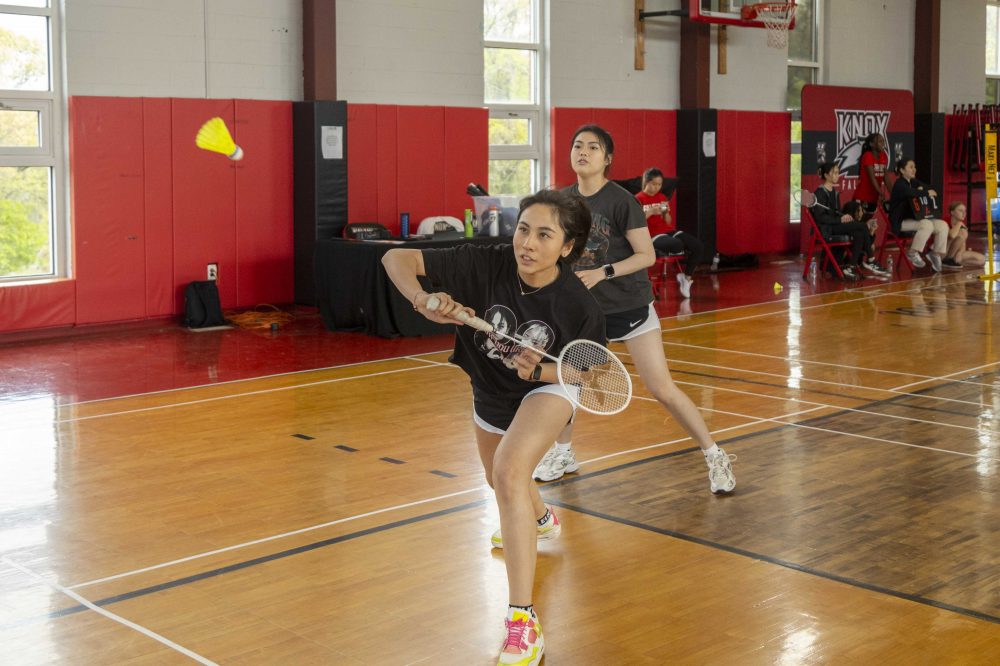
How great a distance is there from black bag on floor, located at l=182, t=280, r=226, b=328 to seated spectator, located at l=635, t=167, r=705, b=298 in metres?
4.99

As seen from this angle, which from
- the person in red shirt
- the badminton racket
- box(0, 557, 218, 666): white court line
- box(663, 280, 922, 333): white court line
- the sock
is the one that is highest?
the person in red shirt

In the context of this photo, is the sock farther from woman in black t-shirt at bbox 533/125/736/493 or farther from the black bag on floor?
the black bag on floor

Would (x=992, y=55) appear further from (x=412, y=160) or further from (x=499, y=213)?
(x=499, y=213)

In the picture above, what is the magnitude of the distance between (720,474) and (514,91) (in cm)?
1022

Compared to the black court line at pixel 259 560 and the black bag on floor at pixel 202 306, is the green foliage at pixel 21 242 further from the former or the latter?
the black court line at pixel 259 560

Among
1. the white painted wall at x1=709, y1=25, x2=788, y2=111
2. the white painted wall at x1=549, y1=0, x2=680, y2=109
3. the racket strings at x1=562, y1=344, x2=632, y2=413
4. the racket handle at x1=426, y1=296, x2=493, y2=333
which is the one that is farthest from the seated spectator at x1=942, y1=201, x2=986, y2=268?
the racket handle at x1=426, y1=296, x2=493, y2=333

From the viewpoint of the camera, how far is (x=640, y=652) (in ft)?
13.2

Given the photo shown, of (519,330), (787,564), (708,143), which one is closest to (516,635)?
(519,330)

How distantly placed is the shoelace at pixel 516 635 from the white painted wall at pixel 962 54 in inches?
791

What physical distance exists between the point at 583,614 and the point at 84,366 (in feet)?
21.9

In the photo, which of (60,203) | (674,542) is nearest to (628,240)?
(674,542)

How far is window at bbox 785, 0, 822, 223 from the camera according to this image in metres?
19.2

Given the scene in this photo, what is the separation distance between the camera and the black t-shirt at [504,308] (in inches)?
164

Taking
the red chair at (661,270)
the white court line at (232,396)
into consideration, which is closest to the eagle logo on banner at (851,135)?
the red chair at (661,270)
